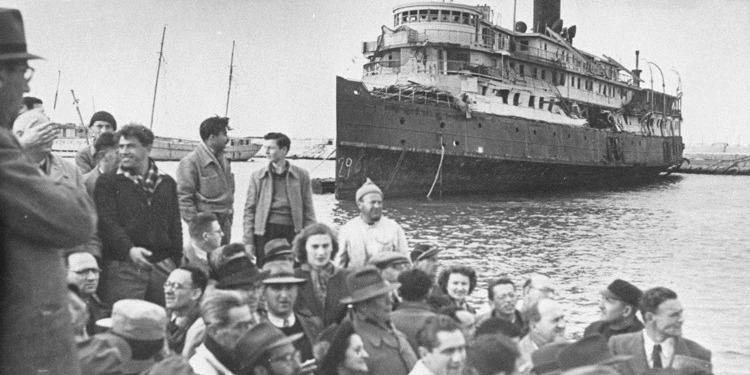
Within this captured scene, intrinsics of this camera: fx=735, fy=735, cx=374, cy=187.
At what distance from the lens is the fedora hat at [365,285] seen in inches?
169

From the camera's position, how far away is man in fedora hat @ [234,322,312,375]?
10.9 ft

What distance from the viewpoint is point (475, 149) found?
110ft

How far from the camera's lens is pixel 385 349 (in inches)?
165

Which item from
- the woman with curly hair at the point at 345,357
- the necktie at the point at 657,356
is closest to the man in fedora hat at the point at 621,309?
the necktie at the point at 657,356

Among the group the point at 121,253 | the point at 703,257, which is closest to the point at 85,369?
the point at 121,253

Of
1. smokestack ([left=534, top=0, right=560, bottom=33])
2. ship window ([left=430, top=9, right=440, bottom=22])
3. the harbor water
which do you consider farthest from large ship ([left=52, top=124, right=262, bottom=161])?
the harbor water

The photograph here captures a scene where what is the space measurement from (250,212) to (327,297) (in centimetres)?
210

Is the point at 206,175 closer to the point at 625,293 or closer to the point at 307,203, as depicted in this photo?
the point at 307,203

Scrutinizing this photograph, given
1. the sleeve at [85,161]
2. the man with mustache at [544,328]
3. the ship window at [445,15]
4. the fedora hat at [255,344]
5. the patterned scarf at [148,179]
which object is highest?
the ship window at [445,15]

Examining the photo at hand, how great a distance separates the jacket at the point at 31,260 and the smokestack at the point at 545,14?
48139mm

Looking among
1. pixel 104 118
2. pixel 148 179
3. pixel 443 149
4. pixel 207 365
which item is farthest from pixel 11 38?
pixel 443 149

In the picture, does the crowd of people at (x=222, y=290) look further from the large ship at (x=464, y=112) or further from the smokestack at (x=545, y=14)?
the smokestack at (x=545, y=14)

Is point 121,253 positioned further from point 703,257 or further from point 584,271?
point 703,257

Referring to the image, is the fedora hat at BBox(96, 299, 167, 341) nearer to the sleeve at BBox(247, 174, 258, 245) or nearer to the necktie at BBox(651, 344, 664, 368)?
the necktie at BBox(651, 344, 664, 368)
